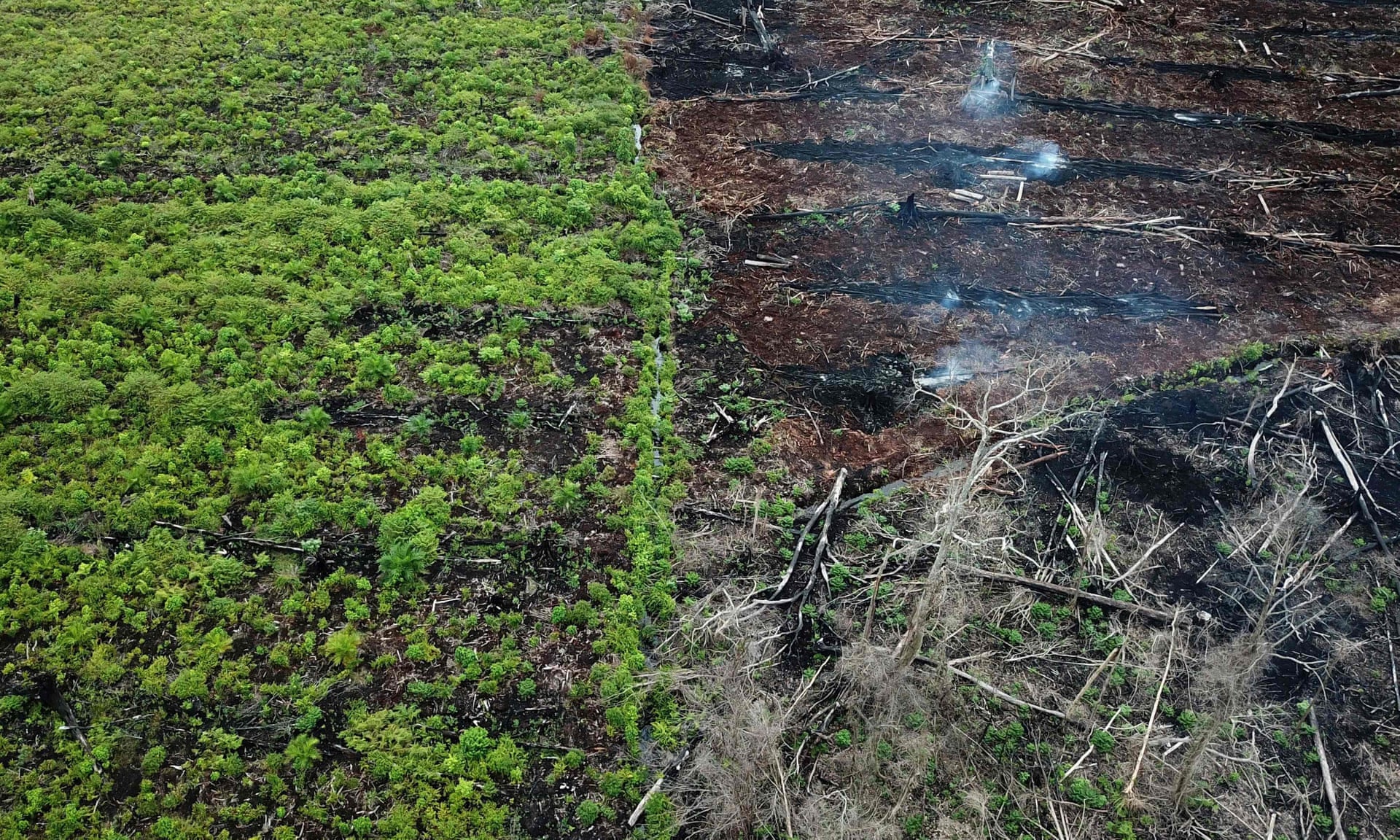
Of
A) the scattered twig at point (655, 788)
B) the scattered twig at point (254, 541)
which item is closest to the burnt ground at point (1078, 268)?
the scattered twig at point (655, 788)

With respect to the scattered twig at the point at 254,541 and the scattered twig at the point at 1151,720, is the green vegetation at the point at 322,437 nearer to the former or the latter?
the scattered twig at the point at 254,541

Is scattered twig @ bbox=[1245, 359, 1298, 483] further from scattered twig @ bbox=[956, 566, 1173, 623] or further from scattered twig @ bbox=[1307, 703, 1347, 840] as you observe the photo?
scattered twig @ bbox=[1307, 703, 1347, 840]

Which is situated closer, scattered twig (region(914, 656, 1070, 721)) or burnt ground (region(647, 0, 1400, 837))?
scattered twig (region(914, 656, 1070, 721))

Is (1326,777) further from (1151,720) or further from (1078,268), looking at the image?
(1078,268)

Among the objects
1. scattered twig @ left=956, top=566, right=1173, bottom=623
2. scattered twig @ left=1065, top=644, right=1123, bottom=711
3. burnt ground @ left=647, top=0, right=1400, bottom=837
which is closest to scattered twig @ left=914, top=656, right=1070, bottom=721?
scattered twig @ left=1065, top=644, right=1123, bottom=711

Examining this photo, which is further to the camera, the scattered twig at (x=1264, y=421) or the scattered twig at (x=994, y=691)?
the scattered twig at (x=1264, y=421)

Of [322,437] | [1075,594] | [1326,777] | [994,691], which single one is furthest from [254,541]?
[1326,777]
